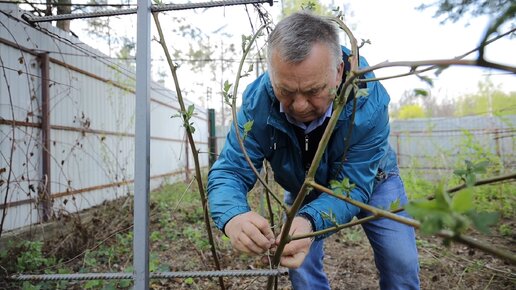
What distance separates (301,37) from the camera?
1580 millimetres

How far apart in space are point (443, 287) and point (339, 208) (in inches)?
78.6

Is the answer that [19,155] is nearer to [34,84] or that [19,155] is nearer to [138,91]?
[34,84]

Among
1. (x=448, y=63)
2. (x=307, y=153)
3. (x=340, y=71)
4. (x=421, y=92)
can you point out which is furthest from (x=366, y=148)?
(x=448, y=63)

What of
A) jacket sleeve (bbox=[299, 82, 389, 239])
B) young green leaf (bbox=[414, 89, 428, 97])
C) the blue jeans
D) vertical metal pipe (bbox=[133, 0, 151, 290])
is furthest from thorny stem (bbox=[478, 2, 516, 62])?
the blue jeans

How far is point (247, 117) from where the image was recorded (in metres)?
1.95

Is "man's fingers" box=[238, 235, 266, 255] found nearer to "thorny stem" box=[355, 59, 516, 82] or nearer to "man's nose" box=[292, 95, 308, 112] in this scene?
"man's nose" box=[292, 95, 308, 112]

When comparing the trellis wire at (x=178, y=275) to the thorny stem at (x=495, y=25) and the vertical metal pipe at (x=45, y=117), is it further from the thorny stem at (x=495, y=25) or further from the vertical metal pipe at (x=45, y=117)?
the vertical metal pipe at (x=45, y=117)

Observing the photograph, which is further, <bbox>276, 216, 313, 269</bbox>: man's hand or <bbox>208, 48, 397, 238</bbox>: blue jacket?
<bbox>208, 48, 397, 238</bbox>: blue jacket

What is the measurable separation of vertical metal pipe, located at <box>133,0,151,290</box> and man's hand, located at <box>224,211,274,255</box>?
0.33 metres

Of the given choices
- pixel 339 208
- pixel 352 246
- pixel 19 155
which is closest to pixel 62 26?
pixel 19 155

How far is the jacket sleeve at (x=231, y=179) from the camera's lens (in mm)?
1585

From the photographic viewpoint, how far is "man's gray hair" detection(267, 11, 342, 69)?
154 centimetres

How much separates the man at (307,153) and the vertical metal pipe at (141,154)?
308 mm

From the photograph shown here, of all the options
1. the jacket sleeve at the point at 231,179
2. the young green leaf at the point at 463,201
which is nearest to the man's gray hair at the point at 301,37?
the jacket sleeve at the point at 231,179
